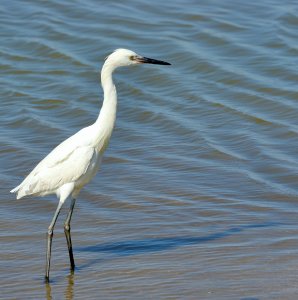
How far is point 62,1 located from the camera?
1708 cm

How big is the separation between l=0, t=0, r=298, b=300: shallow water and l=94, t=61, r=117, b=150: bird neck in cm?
106

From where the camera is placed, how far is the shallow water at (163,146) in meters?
7.57

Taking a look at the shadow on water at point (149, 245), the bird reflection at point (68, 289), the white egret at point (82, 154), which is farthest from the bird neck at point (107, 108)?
the bird reflection at point (68, 289)

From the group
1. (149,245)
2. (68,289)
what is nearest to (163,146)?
(149,245)

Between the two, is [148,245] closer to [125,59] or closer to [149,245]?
[149,245]

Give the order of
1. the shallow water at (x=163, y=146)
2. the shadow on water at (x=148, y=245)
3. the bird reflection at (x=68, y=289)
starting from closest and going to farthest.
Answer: the bird reflection at (x=68, y=289)
the shallow water at (x=163, y=146)
the shadow on water at (x=148, y=245)

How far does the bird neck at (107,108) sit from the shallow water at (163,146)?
41.6 inches

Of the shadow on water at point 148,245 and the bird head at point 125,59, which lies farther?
the shadow on water at point 148,245

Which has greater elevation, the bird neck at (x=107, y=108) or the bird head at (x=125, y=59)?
the bird head at (x=125, y=59)

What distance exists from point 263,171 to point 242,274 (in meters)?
3.00

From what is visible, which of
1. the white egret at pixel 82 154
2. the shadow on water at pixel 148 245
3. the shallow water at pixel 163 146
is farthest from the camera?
the shadow on water at pixel 148 245

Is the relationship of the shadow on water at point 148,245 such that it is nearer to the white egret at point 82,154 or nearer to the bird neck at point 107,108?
the white egret at point 82,154

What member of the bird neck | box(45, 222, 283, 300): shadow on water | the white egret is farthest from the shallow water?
the bird neck

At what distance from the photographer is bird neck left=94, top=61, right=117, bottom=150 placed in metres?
7.88
